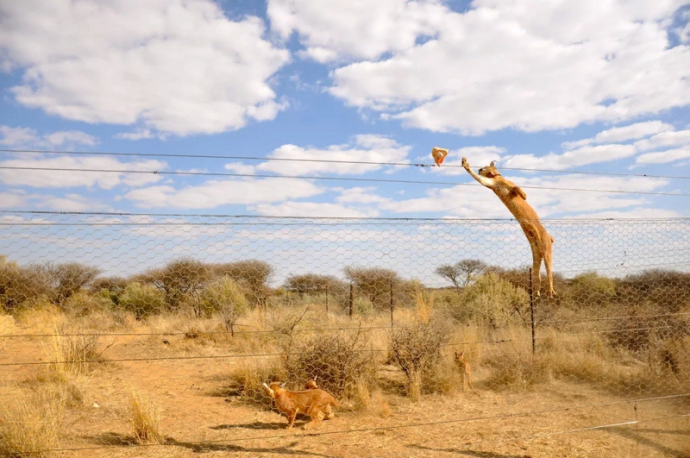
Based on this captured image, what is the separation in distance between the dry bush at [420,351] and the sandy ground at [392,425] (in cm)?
32

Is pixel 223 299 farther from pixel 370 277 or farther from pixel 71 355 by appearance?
pixel 71 355

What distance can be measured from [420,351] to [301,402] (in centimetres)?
228

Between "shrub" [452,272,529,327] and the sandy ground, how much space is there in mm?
1768

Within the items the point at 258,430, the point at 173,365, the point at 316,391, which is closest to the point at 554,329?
the point at 316,391

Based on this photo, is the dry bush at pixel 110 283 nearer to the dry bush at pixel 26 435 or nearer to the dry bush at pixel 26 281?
the dry bush at pixel 26 281

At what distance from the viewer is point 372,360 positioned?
626 cm

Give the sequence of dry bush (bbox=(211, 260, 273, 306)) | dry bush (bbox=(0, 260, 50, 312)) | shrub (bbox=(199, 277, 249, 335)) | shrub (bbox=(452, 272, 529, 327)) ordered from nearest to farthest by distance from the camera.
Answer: dry bush (bbox=(0, 260, 50, 312)), dry bush (bbox=(211, 260, 273, 306)), shrub (bbox=(199, 277, 249, 335)), shrub (bbox=(452, 272, 529, 327))

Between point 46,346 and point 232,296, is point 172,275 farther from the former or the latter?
point 46,346

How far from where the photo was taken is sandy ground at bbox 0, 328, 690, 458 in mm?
3975

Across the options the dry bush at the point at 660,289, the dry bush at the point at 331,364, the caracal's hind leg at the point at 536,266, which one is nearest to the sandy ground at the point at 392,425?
the dry bush at the point at 331,364

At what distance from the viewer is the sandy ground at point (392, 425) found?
3975mm

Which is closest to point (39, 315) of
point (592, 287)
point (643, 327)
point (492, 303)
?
point (592, 287)

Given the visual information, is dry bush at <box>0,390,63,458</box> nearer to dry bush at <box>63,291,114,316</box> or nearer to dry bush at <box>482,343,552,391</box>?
dry bush at <box>63,291,114,316</box>

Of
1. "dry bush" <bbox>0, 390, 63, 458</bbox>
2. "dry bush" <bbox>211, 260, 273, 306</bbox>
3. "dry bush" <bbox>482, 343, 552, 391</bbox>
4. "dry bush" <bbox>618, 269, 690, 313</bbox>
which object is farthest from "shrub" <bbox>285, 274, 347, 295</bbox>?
"dry bush" <bbox>618, 269, 690, 313</bbox>
